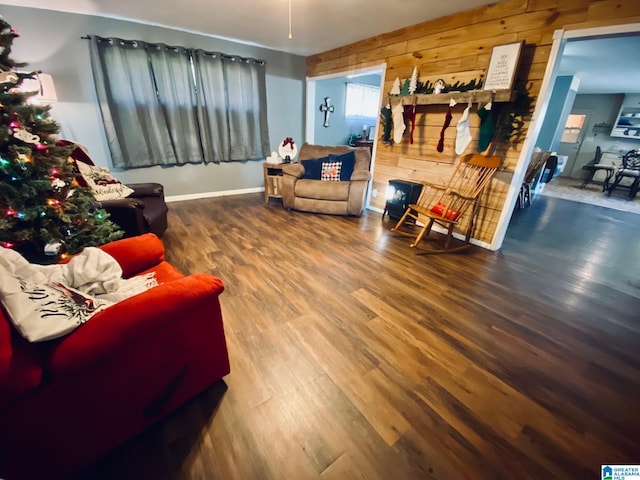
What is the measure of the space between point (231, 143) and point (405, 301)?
3743 millimetres

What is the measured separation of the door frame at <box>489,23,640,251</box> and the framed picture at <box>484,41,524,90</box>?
246mm

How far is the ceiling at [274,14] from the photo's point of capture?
2.62 m

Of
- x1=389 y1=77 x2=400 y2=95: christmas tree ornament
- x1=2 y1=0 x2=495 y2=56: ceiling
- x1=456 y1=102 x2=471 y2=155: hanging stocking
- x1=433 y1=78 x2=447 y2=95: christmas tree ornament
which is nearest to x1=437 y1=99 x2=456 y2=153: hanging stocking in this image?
x1=456 y1=102 x2=471 y2=155: hanging stocking

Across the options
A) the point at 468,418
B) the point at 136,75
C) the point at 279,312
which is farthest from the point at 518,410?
the point at 136,75

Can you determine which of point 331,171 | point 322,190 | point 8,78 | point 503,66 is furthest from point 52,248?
point 503,66

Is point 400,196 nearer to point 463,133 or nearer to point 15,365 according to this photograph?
point 463,133

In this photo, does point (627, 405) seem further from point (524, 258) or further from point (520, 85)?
point (520, 85)

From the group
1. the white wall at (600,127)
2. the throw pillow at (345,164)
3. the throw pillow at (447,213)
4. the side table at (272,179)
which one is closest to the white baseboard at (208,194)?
the side table at (272,179)

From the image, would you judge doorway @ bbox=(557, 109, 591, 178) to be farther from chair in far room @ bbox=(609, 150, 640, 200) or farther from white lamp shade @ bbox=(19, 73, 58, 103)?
white lamp shade @ bbox=(19, 73, 58, 103)

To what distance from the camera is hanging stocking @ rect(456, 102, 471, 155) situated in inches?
108

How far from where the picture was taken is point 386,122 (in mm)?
3547

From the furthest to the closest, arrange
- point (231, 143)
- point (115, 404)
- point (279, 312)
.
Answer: point (231, 143)
point (279, 312)
point (115, 404)

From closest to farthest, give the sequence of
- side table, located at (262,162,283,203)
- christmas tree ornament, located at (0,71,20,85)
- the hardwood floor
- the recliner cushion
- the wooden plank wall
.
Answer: the hardwood floor → christmas tree ornament, located at (0,71,20,85) → the wooden plank wall → the recliner cushion → side table, located at (262,162,283,203)

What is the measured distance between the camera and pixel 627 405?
1.28 metres
